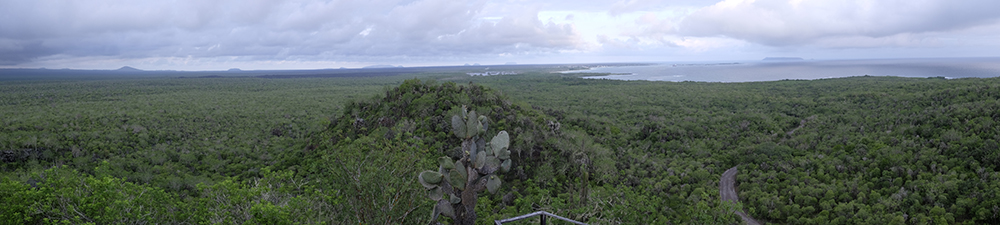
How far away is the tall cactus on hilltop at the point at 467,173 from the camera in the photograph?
546 centimetres

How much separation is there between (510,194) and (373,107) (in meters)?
13.7

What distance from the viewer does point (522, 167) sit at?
64.0ft

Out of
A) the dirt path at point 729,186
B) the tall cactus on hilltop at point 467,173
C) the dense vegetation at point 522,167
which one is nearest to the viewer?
the tall cactus on hilltop at point 467,173

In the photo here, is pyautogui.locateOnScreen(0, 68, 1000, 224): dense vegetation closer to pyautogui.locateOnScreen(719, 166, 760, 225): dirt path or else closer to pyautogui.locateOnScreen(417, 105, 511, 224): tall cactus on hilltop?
pyautogui.locateOnScreen(719, 166, 760, 225): dirt path

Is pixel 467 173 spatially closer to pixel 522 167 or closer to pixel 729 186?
pixel 522 167

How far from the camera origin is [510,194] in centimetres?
1736

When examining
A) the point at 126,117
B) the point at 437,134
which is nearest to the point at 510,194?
the point at 437,134

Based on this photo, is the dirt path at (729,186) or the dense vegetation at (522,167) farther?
the dirt path at (729,186)

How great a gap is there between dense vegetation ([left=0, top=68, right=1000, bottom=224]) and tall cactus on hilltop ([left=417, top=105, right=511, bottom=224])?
2.73m

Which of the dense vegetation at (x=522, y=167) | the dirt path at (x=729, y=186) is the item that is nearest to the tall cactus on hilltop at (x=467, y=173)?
the dense vegetation at (x=522, y=167)

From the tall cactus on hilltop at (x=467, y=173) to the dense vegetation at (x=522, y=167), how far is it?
8.94 feet

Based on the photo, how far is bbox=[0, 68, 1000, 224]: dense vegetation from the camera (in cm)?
899

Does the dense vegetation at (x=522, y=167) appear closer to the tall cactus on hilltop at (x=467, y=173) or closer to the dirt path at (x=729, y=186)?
the dirt path at (x=729, y=186)

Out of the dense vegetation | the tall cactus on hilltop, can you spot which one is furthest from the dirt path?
the tall cactus on hilltop
